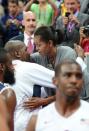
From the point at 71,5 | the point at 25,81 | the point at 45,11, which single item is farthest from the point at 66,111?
the point at 45,11

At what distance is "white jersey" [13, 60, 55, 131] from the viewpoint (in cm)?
657

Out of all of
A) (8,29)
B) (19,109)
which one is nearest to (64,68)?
(19,109)

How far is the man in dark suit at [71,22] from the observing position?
9514 mm

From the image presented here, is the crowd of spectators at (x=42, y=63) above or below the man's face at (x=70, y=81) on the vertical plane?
below

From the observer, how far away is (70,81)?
15.4ft

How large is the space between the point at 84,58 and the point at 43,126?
3.40m

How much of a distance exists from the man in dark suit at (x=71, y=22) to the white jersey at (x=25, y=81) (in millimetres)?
2153

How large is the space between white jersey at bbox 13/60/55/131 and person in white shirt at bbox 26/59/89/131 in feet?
5.90

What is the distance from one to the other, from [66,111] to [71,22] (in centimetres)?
558

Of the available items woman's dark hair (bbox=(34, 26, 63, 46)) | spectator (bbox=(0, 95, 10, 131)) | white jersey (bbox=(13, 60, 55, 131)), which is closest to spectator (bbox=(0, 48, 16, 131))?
spectator (bbox=(0, 95, 10, 131))

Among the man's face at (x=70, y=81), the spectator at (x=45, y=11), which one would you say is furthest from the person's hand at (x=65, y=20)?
the man's face at (x=70, y=81)

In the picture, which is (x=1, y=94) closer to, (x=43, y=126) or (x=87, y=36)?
(x=43, y=126)

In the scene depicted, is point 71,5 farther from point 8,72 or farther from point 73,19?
point 8,72

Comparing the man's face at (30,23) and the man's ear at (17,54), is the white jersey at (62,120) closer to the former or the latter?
the man's ear at (17,54)
